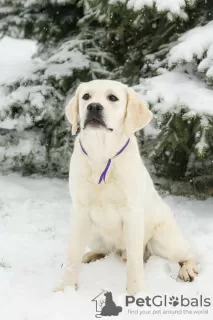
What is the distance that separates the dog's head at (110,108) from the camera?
2967 mm

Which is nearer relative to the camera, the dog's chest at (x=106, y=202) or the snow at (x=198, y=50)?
the dog's chest at (x=106, y=202)

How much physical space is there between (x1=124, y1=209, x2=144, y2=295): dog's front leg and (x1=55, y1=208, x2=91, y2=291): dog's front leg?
31 centimetres

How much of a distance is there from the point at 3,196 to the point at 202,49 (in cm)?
299

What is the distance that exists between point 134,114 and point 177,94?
1583 millimetres

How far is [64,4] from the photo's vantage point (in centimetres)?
587

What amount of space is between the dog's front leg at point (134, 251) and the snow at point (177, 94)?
1673 mm

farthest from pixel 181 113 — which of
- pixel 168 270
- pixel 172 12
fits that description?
pixel 168 270

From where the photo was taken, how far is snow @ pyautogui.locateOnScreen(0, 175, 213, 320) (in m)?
2.86

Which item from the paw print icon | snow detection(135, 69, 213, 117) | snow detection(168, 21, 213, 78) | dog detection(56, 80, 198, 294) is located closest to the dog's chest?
dog detection(56, 80, 198, 294)

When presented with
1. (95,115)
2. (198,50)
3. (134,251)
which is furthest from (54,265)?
(198,50)

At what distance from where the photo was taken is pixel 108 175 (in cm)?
298

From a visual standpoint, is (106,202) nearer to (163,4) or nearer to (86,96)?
(86,96)

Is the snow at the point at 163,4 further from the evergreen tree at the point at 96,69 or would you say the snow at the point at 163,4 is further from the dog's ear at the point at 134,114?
the dog's ear at the point at 134,114

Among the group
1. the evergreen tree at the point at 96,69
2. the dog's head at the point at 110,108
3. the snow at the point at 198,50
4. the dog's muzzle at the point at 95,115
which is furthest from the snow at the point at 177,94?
the dog's muzzle at the point at 95,115
